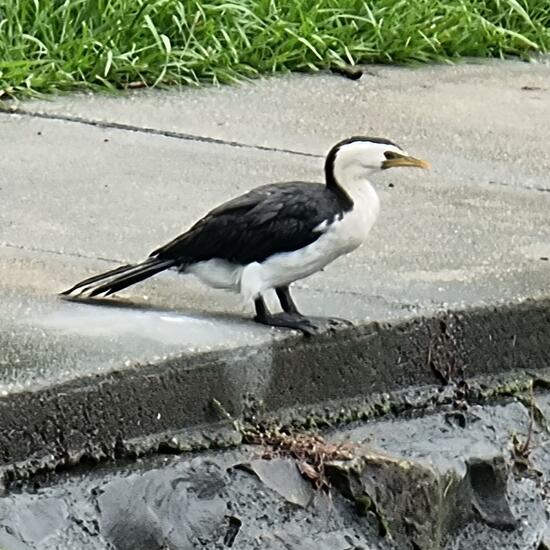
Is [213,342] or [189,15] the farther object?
[189,15]

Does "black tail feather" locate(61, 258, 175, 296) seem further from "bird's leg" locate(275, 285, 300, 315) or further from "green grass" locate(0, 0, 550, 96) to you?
"green grass" locate(0, 0, 550, 96)

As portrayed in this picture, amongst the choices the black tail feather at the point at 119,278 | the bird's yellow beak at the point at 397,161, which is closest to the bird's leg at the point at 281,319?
the black tail feather at the point at 119,278

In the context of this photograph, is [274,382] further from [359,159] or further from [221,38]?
[221,38]

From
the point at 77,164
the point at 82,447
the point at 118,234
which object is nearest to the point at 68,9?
the point at 77,164

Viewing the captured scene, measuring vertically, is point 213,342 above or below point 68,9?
above

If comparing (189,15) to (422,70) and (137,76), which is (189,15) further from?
(422,70)

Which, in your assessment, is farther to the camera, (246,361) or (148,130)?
(148,130)

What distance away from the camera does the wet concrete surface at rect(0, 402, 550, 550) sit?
334 centimetres

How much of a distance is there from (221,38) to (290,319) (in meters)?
3.51

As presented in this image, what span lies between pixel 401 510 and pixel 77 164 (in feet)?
7.52

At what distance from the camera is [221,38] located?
286 inches

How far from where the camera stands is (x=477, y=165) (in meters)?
5.93

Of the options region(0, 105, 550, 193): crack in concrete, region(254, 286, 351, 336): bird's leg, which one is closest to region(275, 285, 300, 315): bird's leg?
region(254, 286, 351, 336): bird's leg

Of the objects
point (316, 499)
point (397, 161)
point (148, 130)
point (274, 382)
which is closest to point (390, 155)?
point (397, 161)
